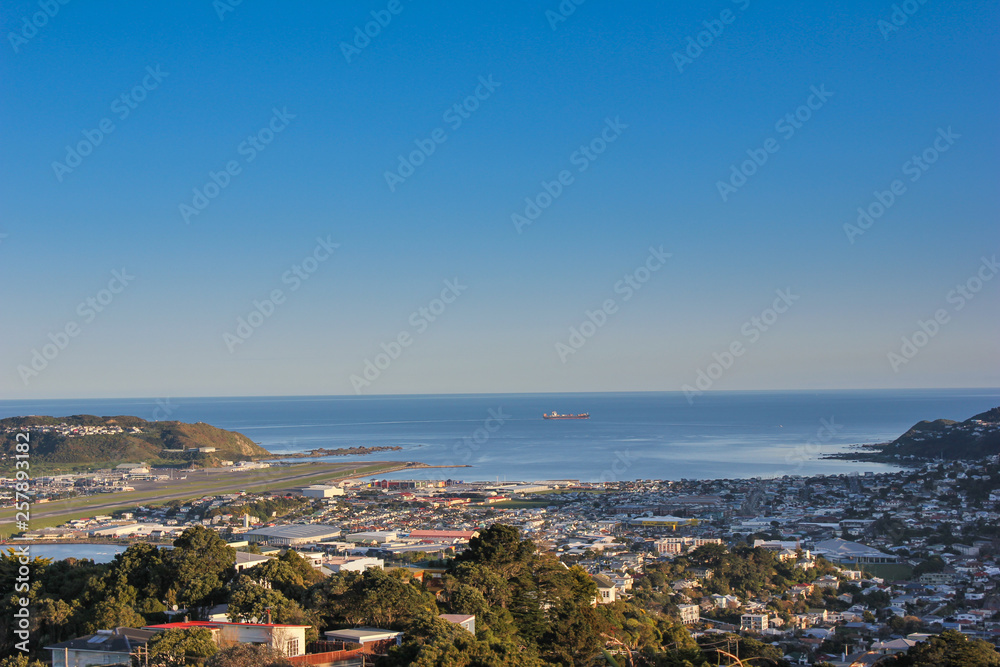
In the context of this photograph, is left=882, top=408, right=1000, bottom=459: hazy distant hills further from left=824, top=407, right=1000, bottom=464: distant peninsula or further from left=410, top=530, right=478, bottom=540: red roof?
left=410, top=530, right=478, bottom=540: red roof

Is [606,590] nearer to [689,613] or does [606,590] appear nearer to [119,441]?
[689,613]

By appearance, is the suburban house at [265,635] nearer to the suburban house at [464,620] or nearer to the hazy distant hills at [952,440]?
the suburban house at [464,620]

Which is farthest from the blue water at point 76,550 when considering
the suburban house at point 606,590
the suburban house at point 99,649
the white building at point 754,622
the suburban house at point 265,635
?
the white building at point 754,622

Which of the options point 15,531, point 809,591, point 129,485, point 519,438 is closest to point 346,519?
point 15,531

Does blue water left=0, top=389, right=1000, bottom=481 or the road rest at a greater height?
the road

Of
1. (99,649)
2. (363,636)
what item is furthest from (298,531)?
(99,649)

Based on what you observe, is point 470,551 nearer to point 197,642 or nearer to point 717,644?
point 717,644

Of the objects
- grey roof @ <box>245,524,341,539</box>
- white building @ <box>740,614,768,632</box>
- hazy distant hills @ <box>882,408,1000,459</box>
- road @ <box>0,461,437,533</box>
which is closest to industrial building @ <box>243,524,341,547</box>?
grey roof @ <box>245,524,341,539</box>
